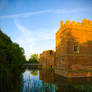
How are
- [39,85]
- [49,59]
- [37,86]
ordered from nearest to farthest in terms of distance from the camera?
[37,86], [39,85], [49,59]

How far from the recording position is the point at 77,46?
19.3 meters

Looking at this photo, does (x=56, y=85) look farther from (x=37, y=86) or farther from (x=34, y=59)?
(x=34, y=59)

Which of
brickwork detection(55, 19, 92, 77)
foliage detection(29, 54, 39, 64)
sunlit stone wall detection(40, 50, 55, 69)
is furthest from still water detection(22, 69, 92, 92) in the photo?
foliage detection(29, 54, 39, 64)

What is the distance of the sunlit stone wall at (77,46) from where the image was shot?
18.8 m

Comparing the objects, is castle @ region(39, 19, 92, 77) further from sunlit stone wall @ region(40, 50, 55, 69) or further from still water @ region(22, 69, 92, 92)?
sunlit stone wall @ region(40, 50, 55, 69)

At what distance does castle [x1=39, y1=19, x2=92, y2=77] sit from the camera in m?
18.6

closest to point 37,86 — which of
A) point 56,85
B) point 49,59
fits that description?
point 56,85

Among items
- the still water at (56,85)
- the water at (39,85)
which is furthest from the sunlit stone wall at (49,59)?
the water at (39,85)

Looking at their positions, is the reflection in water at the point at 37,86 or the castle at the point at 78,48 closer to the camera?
the reflection in water at the point at 37,86

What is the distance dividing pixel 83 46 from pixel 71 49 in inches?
93.2

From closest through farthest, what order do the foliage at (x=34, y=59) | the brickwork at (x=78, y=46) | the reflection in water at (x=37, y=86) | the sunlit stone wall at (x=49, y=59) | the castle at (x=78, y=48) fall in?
the reflection in water at (x=37, y=86) → the castle at (x=78, y=48) → the brickwork at (x=78, y=46) → the sunlit stone wall at (x=49, y=59) → the foliage at (x=34, y=59)

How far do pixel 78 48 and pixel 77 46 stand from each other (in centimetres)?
41

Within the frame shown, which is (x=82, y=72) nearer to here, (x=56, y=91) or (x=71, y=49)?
(x=71, y=49)

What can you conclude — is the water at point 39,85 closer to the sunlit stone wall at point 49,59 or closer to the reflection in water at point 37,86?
the reflection in water at point 37,86
